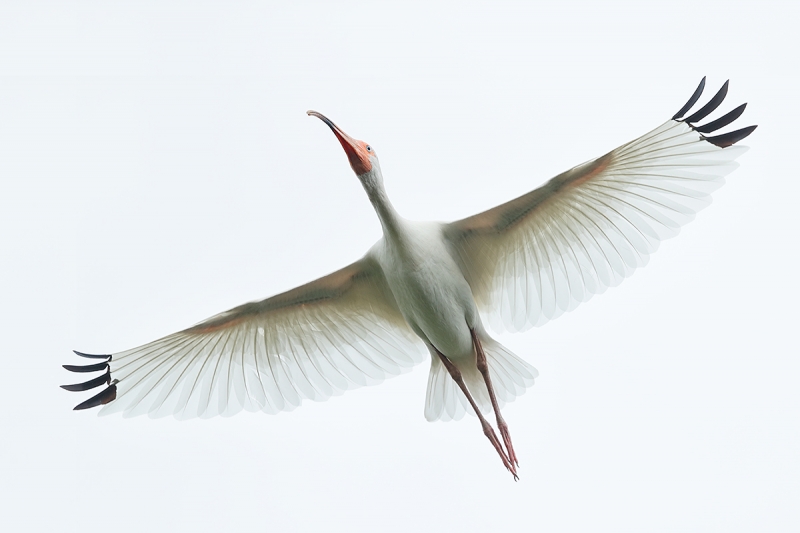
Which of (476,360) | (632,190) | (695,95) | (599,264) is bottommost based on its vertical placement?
(476,360)

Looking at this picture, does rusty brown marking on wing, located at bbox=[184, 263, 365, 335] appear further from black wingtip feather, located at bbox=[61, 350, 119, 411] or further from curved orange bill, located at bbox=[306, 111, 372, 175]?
curved orange bill, located at bbox=[306, 111, 372, 175]

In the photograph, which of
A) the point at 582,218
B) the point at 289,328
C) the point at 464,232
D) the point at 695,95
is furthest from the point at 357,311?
the point at 695,95

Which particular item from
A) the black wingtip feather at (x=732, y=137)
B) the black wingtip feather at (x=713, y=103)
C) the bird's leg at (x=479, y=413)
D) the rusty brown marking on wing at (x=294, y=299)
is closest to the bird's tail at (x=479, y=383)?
the bird's leg at (x=479, y=413)

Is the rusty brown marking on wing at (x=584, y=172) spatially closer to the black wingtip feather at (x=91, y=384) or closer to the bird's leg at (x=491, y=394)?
the bird's leg at (x=491, y=394)

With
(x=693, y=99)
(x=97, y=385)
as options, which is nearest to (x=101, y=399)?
(x=97, y=385)

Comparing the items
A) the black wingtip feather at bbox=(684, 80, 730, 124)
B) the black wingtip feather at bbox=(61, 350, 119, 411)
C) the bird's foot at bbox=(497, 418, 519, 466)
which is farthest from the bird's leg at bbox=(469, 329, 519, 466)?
the black wingtip feather at bbox=(61, 350, 119, 411)

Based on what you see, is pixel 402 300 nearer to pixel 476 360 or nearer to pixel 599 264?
pixel 476 360
